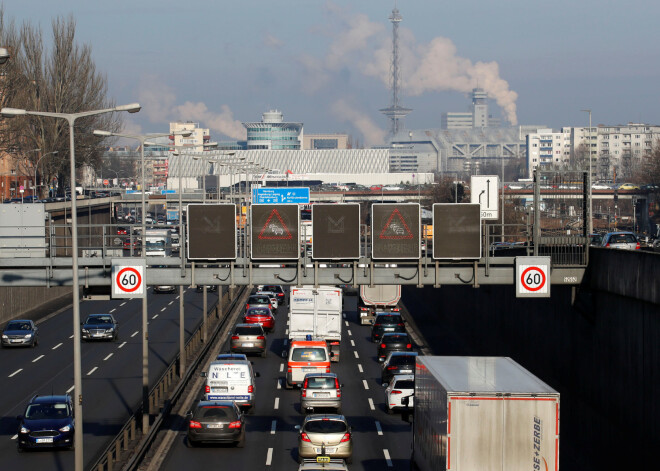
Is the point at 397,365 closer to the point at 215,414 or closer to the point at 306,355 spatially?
the point at 306,355

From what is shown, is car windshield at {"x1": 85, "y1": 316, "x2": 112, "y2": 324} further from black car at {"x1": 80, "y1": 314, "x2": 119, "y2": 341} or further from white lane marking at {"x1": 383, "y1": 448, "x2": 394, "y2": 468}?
white lane marking at {"x1": 383, "y1": 448, "x2": 394, "y2": 468}

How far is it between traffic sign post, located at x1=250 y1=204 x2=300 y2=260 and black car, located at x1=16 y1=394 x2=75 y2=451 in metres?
8.50

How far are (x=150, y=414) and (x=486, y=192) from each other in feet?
55.8

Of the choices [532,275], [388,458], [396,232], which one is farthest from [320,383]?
[532,275]

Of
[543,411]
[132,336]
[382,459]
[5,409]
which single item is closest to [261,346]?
[132,336]

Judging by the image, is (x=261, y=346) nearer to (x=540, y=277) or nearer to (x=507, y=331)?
(x=507, y=331)

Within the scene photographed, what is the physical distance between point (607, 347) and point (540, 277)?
8.45 feet

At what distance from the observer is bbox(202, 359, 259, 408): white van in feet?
108

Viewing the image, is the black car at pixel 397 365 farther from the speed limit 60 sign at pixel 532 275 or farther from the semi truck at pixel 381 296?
the semi truck at pixel 381 296

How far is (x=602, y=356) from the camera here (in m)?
25.4

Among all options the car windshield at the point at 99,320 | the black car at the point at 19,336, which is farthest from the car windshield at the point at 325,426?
the car windshield at the point at 99,320

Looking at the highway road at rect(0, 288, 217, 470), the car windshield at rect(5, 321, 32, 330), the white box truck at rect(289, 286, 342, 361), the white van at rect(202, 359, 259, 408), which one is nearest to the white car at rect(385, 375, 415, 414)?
the white van at rect(202, 359, 259, 408)

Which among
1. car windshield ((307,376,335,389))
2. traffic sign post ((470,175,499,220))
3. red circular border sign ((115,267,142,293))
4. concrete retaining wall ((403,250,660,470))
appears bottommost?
car windshield ((307,376,335,389))

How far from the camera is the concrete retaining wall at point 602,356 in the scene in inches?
859
